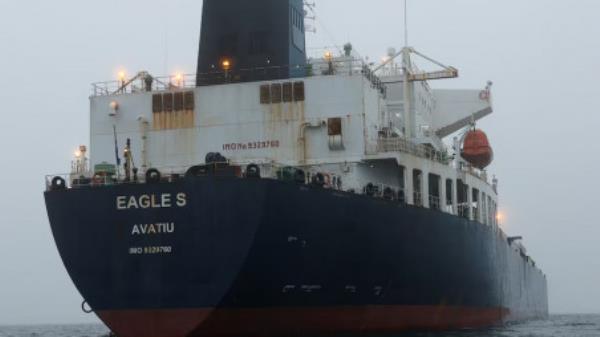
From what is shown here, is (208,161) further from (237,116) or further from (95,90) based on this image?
(95,90)

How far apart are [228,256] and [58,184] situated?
5.62 meters

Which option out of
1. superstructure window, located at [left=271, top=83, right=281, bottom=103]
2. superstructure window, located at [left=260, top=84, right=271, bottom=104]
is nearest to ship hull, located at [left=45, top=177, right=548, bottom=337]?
superstructure window, located at [left=271, top=83, right=281, bottom=103]

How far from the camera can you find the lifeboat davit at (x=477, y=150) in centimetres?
3516

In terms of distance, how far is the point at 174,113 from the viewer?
2725 centimetres

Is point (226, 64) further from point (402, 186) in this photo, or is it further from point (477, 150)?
point (477, 150)

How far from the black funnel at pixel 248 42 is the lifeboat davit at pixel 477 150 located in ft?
32.5

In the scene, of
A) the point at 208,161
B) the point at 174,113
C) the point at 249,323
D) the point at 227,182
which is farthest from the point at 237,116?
the point at 249,323

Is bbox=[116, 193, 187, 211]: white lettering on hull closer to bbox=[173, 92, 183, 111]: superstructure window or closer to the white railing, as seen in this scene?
bbox=[173, 92, 183, 111]: superstructure window

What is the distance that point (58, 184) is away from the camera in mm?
23188

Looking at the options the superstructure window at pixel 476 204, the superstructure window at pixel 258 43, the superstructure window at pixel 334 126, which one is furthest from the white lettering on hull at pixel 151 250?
the superstructure window at pixel 476 204

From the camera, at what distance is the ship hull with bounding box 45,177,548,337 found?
20.8m

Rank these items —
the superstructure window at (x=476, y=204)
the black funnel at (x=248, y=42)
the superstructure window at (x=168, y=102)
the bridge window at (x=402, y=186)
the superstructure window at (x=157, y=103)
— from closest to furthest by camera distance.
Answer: the bridge window at (x=402, y=186), the superstructure window at (x=168, y=102), the superstructure window at (x=157, y=103), the black funnel at (x=248, y=42), the superstructure window at (x=476, y=204)

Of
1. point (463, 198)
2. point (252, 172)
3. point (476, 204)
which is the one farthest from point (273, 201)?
point (476, 204)

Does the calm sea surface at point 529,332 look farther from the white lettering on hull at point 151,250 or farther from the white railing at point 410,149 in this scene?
the white lettering on hull at point 151,250
